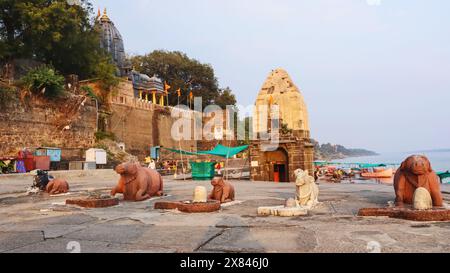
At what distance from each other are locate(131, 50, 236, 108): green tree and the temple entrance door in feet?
104

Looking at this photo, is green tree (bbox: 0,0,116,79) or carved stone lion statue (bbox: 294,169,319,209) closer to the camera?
carved stone lion statue (bbox: 294,169,319,209)

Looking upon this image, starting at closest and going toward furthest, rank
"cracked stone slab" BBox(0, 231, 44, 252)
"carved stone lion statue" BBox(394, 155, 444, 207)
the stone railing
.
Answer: "cracked stone slab" BBox(0, 231, 44, 252)
"carved stone lion statue" BBox(394, 155, 444, 207)
the stone railing

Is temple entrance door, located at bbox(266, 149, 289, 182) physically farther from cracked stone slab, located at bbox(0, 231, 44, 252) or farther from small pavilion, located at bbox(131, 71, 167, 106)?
small pavilion, located at bbox(131, 71, 167, 106)

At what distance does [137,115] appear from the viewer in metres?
33.8

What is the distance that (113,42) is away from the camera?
41656 millimetres

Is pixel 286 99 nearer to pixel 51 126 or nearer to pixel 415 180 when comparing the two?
pixel 51 126

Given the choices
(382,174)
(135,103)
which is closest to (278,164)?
(135,103)

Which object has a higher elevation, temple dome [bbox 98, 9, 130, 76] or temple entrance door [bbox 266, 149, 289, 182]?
temple dome [bbox 98, 9, 130, 76]

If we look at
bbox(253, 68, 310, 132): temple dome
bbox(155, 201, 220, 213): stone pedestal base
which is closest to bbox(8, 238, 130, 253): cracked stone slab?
bbox(155, 201, 220, 213): stone pedestal base

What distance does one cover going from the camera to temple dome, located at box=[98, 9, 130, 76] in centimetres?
4100

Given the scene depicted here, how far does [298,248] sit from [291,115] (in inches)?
814

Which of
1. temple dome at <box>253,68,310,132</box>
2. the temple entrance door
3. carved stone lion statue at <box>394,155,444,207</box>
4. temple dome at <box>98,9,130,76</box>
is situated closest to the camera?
carved stone lion statue at <box>394,155,444,207</box>

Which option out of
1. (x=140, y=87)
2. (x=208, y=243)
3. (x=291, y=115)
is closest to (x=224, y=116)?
(x=140, y=87)
